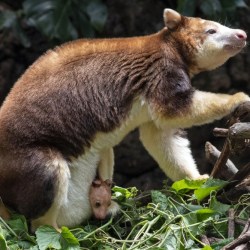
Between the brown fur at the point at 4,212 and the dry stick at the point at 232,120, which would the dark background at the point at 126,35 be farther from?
the brown fur at the point at 4,212

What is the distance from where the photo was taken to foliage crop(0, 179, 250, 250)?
4.09m

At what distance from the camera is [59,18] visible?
7.33 m

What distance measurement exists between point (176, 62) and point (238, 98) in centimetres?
51

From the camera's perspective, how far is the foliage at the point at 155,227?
13.4 ft

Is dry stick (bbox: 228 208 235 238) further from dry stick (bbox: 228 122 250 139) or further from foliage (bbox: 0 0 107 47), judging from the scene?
foliage (bbox: 0 0 107 47)

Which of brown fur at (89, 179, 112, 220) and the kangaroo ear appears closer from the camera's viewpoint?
brown fur at (89, 179, 112, 220)

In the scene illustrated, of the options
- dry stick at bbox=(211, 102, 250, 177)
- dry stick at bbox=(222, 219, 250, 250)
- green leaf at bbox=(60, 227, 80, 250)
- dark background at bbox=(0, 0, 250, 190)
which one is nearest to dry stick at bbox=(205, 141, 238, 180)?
dry stick at bbox=(211, 102, 250, 177)

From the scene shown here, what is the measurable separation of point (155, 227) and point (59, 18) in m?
3.43

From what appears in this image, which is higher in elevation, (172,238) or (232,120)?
(232,120)

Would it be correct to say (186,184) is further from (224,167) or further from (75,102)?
(75,102)

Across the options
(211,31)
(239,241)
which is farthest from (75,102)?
(239,241)

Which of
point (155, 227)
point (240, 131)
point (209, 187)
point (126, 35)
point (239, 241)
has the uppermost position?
point (240, 131)

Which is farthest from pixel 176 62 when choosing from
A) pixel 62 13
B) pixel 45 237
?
pixel 62 13

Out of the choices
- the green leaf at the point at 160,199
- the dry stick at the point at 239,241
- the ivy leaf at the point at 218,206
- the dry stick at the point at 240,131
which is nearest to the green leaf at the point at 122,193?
the green leaf at the point at 160,199
